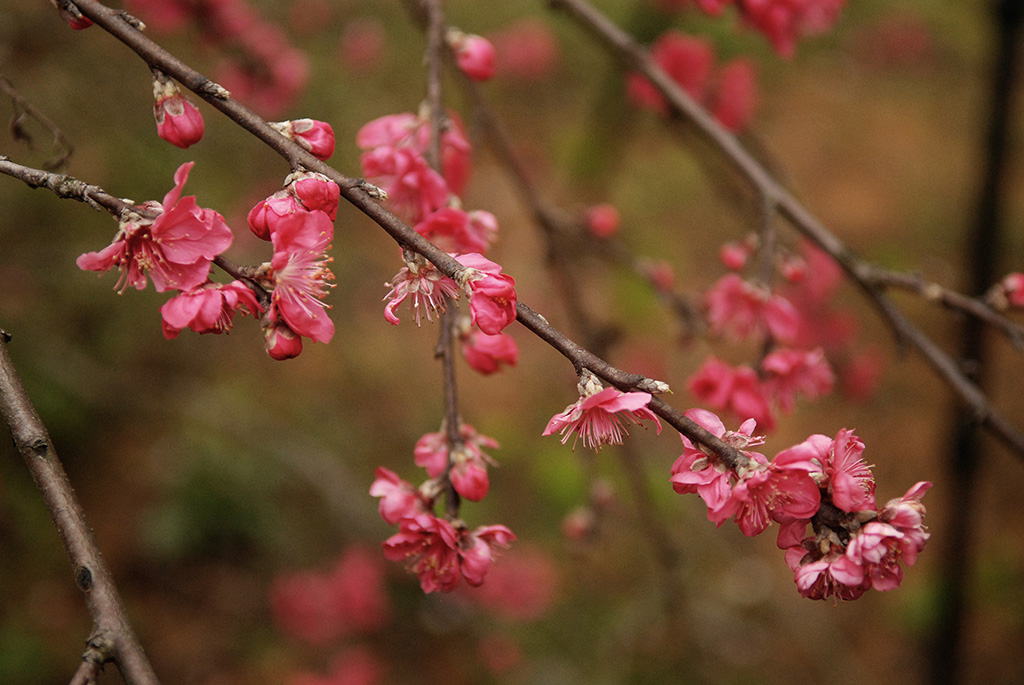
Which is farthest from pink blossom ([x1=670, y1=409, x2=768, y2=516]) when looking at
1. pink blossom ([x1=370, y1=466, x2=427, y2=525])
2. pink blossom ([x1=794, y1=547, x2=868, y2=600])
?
pink blossom ([x1=370, y1=466, x2=427, y2=525])

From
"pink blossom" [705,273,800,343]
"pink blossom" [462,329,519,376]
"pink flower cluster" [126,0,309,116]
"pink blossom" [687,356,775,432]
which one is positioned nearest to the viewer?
"pink blossom" [462,329,519,376]

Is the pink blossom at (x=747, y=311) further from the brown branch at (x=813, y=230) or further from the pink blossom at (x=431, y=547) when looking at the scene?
the pink blossom at (x=431, y=547)

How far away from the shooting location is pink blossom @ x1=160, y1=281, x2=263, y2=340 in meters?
0.66

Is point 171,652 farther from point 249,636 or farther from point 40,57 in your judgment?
point 40,57

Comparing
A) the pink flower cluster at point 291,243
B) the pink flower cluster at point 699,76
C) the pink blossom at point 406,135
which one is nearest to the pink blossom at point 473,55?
the pink blossom at point 406,135

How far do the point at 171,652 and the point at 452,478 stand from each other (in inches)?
106

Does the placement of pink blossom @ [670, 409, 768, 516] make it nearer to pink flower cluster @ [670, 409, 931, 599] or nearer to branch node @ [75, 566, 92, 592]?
pink flower cluster @ [670, 409, 931, 599]

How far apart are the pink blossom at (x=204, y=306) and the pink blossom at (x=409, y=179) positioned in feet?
0.99

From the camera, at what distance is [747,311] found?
1298mm

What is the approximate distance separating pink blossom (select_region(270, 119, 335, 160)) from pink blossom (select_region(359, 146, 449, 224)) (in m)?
0.15

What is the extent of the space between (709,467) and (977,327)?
4.53 ft

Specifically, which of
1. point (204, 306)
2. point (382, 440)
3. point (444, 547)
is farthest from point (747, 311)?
point (382, 440)

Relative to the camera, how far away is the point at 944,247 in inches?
161

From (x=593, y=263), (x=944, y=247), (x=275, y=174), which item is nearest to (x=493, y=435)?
(x=593, y=263)
